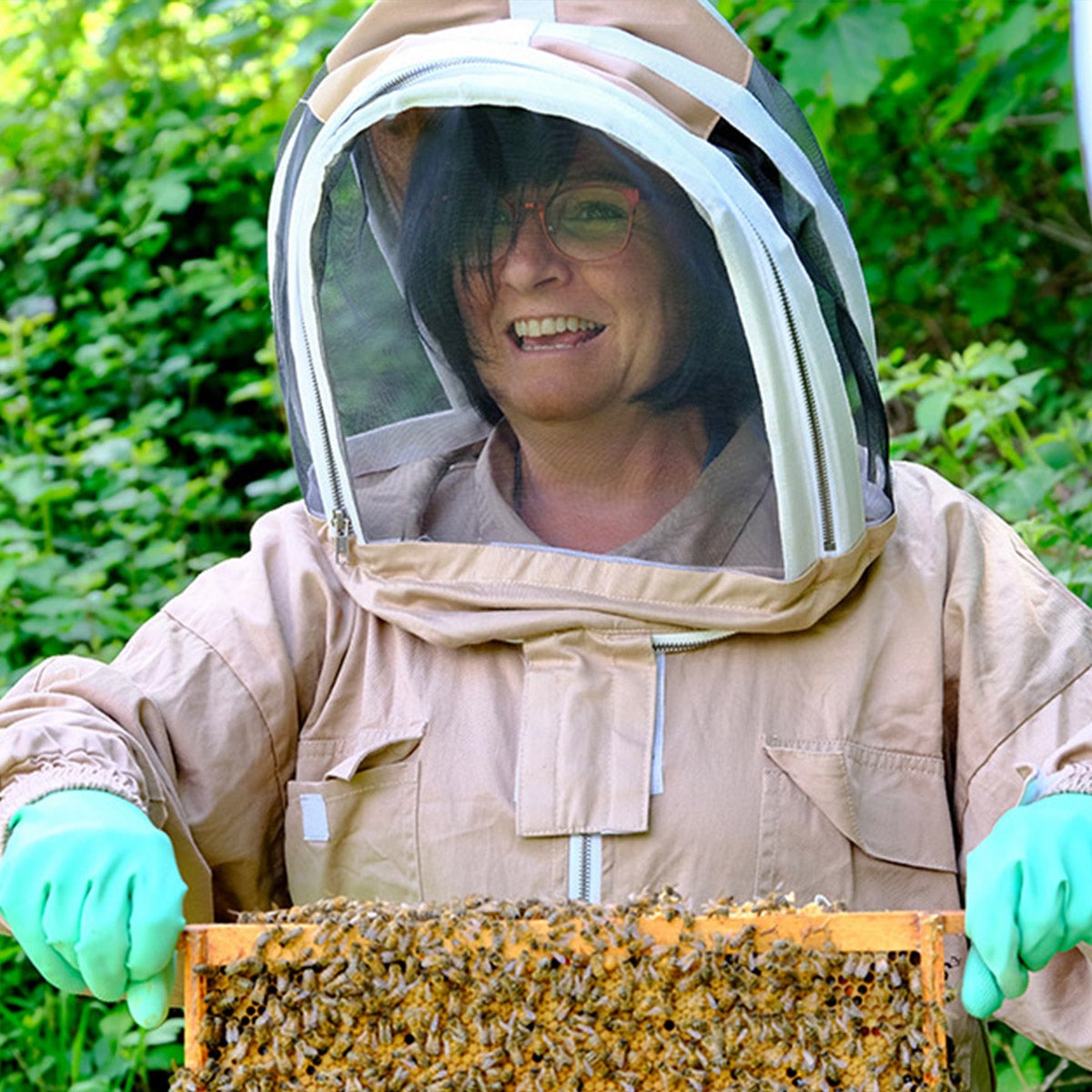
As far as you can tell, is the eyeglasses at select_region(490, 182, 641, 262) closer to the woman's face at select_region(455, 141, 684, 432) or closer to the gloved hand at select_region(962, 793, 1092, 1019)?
the woman's face at select_region(455, 141, 684, 432)

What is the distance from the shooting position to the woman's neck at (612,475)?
101 inches

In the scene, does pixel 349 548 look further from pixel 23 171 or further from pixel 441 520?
pixel 23 171

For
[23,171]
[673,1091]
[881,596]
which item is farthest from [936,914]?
[23,171]

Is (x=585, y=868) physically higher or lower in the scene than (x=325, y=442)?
lower

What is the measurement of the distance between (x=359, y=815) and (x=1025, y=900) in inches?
39.8

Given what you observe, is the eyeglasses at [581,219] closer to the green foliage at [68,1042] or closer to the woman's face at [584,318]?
the woman's face at [584,318]

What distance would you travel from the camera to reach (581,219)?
2.44 m

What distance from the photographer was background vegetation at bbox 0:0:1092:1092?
13.8ft

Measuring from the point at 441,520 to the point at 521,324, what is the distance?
0.36 meters

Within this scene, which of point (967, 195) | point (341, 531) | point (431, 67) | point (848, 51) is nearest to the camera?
point (431, 67)

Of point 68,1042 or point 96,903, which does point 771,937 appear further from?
point 68,1042

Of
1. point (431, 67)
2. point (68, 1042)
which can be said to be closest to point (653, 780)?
point (431, 67)

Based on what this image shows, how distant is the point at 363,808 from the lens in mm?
2453

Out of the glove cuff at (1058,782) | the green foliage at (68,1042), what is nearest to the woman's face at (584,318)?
the glove cuff at (1058,782)
